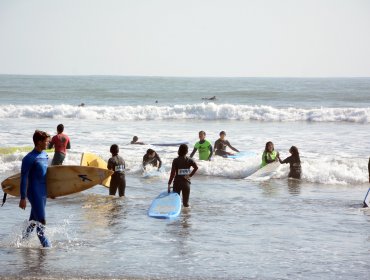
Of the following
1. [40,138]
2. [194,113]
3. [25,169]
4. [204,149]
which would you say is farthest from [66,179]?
[194,113]

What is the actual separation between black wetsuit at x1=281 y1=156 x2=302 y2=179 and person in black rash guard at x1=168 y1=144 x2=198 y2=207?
5.54m

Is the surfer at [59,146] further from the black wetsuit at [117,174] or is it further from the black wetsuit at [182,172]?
the black wetsuit at [182,172]

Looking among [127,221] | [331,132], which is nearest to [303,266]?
[127,221]

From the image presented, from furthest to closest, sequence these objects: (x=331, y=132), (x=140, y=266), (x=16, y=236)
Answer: (x=331, y=132), (x=16, y=236), (x=140, y=266)

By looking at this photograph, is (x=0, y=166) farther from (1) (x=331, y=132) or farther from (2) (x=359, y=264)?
(1) (x=331, y=132)

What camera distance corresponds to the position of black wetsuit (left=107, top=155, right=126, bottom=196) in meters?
13.3

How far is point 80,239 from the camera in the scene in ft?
32.8

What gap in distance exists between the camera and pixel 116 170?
1338 centimetres

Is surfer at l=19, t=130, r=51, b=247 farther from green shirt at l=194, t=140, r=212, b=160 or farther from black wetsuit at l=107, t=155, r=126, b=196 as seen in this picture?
green shirt at l=194, t=140, r=212, b=160

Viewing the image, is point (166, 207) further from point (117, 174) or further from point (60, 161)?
point (60, 161)

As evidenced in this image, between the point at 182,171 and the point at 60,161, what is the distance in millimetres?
4958

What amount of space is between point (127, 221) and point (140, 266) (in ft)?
9.96

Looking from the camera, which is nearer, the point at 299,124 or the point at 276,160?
the point at 276,160

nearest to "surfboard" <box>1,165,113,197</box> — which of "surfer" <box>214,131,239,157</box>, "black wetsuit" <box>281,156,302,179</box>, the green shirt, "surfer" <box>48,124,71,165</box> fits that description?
"surfer" <box>48,124,71,165</box>
